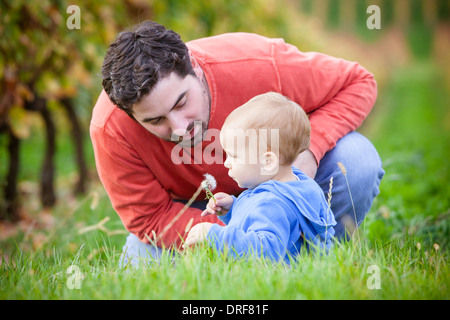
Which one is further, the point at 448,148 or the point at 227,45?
the point at 448,148

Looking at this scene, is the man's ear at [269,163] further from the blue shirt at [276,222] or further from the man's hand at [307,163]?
the man's hand at [307,163]

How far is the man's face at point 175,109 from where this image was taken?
85.1 inches

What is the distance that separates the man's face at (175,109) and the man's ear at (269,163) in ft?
1.30

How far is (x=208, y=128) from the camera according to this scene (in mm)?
2463

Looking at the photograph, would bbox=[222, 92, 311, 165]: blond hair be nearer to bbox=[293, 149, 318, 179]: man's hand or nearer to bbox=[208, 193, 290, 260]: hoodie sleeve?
bbox=[208, 193, 290, 260]: hoodie sleeve

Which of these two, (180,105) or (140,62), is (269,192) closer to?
(180,105)

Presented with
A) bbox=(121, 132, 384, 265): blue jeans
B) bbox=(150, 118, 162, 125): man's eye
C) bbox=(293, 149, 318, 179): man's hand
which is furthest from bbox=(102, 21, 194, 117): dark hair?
bbox=(121, 132, 384, 265): blue jeans

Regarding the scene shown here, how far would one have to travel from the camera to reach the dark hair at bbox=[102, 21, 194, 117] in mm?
2119

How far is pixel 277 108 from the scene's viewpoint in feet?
6.68
